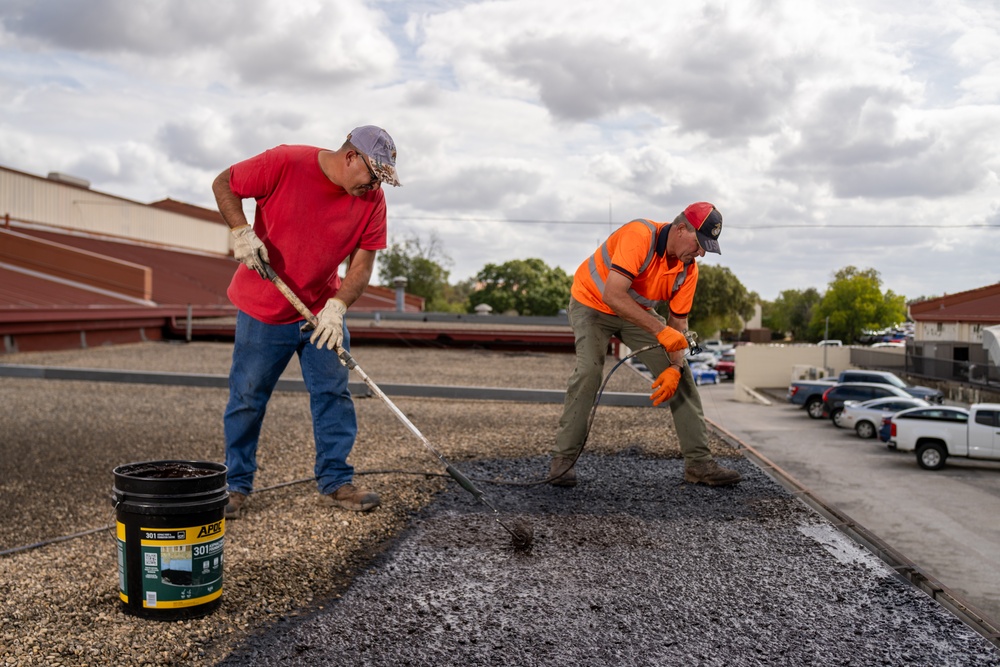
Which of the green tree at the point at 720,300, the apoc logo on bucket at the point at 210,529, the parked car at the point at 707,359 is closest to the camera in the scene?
the apoc logo on bucket at the point at 210,529

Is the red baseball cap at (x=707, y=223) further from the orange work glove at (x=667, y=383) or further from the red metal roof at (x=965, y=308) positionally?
the red metal roof at (x=965, y=308)

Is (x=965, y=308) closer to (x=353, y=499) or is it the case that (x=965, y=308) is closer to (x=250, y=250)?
(x=353, y=499)

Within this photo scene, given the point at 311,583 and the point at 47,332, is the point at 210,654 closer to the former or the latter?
the point at 311,583

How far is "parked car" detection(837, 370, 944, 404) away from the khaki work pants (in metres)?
26.6

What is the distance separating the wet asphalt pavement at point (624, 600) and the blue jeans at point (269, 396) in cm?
58

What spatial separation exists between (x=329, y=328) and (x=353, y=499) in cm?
91

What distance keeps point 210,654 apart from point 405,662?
625mm

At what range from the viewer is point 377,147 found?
4051 mm

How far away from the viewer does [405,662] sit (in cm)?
277

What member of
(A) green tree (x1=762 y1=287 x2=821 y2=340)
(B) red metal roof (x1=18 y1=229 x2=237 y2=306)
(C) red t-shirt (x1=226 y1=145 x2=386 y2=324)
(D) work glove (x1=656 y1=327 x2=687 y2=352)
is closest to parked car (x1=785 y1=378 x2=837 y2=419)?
(B) red metal roof (x1=18 y1=229 x2=237 y2=306)

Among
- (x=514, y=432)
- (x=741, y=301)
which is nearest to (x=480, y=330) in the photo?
(x=514, y=432)

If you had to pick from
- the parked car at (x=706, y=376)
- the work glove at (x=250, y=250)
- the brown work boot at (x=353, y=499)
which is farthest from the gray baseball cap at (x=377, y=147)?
the parked car at (x=706, y=376)

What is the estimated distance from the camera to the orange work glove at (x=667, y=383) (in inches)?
202

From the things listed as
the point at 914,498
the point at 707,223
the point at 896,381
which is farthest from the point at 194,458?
the point at 896,381
